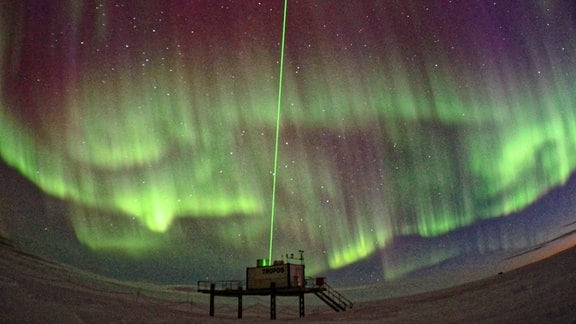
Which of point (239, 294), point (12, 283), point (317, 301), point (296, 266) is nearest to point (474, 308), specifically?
point (296, 266)

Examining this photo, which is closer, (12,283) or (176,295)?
(12,283)

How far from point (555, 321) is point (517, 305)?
687 cm

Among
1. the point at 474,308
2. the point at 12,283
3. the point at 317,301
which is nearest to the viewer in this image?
the point at 474,308

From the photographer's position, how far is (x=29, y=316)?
84.7 feet

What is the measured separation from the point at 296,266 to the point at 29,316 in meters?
23.1

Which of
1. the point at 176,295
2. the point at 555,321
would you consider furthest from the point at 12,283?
the point at 176,295

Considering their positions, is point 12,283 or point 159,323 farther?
point 12,283

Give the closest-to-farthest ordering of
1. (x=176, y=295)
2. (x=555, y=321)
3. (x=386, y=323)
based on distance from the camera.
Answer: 1. (x=555, y=321)
2. (x=386, y=323)
3. (x=176, y=295)

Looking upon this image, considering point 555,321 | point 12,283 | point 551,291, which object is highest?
point 12,283

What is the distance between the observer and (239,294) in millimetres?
45344

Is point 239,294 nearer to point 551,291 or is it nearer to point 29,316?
point 29,316

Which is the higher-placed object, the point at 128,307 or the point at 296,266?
the point at 296,266

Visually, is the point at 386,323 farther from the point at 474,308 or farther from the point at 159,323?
the point at 159,323

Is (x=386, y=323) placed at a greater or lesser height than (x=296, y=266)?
lesser
